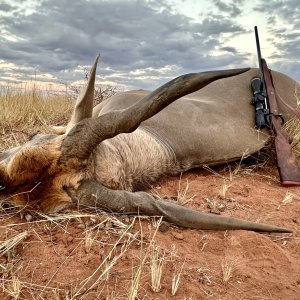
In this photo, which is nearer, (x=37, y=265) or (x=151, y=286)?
(x=151, y=286)

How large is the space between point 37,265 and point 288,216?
166cm

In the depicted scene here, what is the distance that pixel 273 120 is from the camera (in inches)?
165

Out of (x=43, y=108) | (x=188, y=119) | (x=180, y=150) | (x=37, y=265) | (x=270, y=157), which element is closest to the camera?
(x=37, y=265)

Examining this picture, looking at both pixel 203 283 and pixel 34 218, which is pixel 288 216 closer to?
pixel 203 283

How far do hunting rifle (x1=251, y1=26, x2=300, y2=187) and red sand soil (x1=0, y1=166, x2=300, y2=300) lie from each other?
0.95m

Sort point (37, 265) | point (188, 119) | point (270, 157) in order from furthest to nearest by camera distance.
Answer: point (270, 157), point (188, 119), point (37, 265)

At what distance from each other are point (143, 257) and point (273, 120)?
2.49 metres

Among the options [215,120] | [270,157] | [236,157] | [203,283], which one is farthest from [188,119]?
[203,283]

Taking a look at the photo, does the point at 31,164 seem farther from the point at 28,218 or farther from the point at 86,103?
the point at 86,103

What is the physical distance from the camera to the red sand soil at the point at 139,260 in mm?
1894

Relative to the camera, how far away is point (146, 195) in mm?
2525

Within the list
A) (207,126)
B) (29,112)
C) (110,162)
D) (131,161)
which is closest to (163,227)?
(110,162)

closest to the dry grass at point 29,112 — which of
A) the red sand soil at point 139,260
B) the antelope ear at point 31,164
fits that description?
the antelope ear at point 31,164

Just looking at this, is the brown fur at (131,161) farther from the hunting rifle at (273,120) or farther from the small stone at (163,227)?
the hunting rifle at (273,120)
